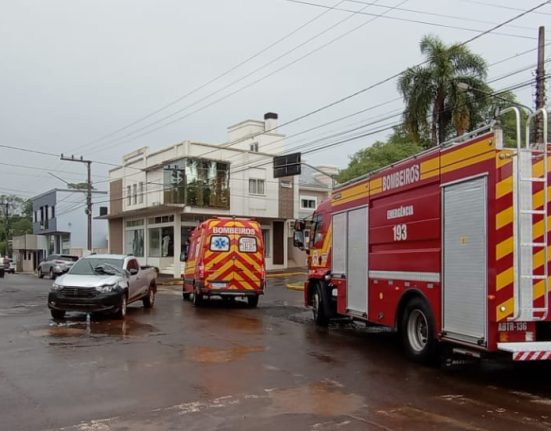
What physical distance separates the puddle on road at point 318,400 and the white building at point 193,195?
30.3m

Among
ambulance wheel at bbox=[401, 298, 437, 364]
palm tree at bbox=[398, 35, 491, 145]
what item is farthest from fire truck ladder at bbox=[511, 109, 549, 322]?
palm tree at bbox=[398, 35, 491, 145]

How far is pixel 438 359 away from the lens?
9.00m

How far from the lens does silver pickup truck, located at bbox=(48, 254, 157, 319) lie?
1441 cm

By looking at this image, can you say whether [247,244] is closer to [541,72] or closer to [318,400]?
[541,72]

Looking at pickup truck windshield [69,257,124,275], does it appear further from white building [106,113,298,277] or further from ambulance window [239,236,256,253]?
white building [106,113,298,277]

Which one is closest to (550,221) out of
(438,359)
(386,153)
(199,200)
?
(438,359)

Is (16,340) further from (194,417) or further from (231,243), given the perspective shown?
(231,243)

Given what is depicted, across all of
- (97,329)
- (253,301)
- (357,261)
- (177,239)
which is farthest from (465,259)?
(177,239)

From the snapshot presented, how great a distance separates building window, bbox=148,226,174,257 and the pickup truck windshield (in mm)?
23481

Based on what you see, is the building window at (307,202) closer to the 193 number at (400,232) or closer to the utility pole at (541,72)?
the utility pole at (541,72)

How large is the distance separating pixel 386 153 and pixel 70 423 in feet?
102

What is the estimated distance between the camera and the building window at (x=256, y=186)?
138ft

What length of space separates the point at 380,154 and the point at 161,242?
15975 millimetres

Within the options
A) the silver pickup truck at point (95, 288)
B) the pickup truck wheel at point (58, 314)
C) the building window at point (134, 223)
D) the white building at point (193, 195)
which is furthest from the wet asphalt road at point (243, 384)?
the building window at point (134, 223)
